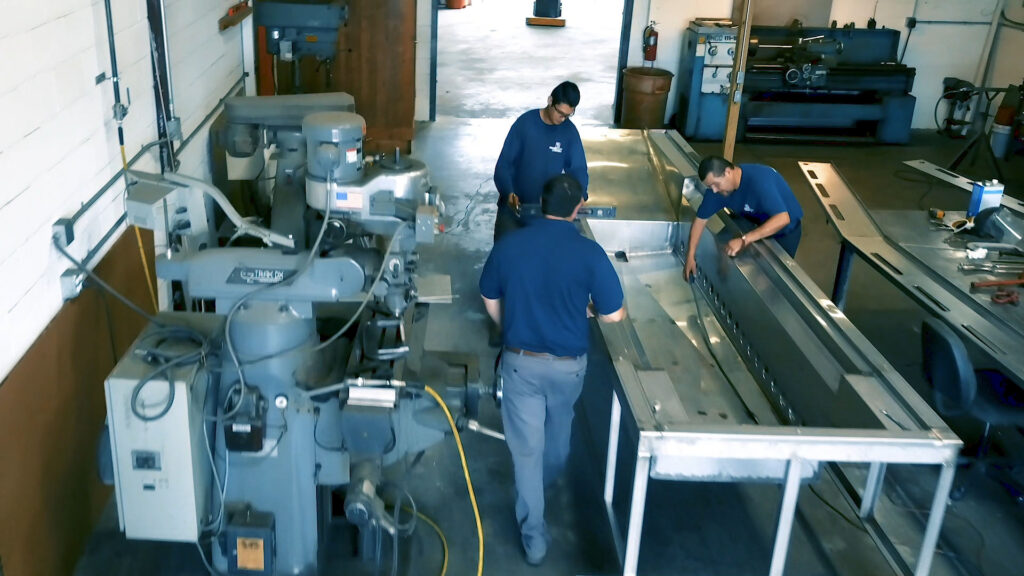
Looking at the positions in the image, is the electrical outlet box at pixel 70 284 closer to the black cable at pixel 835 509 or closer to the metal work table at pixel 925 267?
the black cable at pixel 835 509

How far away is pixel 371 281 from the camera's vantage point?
8.52ft

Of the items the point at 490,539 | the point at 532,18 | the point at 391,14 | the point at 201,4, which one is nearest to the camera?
the point at 490,539

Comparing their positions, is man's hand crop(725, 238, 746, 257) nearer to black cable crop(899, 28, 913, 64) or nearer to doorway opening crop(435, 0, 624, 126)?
doorway opening crop(435, 0, 624, 126)

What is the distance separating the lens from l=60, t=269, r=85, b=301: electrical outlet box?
9.02 feet

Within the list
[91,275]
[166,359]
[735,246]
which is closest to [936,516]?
[735,246]

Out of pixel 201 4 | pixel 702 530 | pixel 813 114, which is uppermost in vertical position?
pixel 201 4

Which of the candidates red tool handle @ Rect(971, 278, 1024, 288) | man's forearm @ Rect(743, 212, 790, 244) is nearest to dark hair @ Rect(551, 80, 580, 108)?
man's forearm @ Rect(743, 212, 790, 244)

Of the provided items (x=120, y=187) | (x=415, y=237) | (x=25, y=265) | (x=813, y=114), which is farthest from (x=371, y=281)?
(x=813, y=114)

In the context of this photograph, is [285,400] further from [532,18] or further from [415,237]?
[532,18]

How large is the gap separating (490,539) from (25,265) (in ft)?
5.56

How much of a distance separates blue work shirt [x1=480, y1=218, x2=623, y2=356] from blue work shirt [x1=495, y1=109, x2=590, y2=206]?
4.83ft

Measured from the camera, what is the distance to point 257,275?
2500 millimetres

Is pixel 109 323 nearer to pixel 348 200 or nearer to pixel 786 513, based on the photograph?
pixel 348 200

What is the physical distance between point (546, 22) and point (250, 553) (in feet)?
40.6
